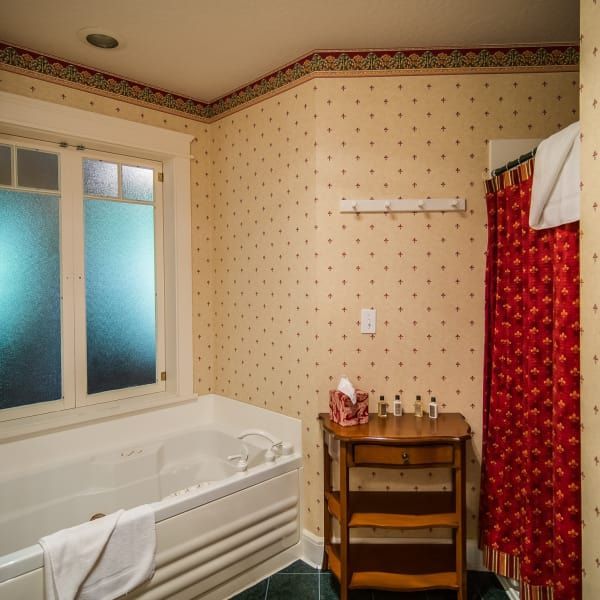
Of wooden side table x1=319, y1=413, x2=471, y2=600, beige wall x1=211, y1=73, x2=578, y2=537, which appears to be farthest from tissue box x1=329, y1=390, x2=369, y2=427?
beige wall x1=211, y1=73, x2=578, y2=537

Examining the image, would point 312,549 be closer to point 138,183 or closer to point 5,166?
point 138,183

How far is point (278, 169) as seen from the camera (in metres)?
2.55

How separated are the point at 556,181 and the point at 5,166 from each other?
8.47 ft

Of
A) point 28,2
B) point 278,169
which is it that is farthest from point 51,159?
point 278,169

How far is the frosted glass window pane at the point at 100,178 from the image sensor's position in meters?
2.64

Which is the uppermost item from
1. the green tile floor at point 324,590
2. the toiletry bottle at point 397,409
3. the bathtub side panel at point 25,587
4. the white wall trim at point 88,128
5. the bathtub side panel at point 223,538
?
the white wall trim at point 88,128

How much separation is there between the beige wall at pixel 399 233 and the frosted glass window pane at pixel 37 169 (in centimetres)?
135

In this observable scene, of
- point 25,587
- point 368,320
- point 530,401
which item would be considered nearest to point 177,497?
point 25,587

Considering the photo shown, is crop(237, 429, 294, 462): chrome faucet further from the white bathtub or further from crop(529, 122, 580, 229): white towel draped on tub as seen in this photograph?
crop(529, 122, 580, 229): white towel draped on tub

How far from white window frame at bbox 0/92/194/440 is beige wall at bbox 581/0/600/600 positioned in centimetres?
222

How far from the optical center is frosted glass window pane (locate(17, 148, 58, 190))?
7.93ft

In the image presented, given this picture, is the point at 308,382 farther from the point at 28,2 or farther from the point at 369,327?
the point at 28,2

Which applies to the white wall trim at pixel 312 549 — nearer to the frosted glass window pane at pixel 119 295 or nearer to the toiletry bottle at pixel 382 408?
the toiletry bottle at pixel 382 408

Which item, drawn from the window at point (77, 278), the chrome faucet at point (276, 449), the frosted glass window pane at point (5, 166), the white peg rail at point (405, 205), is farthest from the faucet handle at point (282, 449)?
the frosted glass window pane at point (5, 166)
